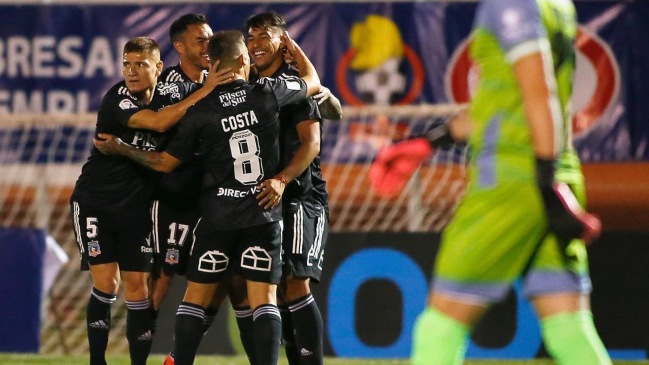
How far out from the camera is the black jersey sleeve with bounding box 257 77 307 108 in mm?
5594

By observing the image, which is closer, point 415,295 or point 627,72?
point 415,295

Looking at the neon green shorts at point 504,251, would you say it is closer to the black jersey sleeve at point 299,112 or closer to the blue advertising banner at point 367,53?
the black jersey sleeve at point 299,112

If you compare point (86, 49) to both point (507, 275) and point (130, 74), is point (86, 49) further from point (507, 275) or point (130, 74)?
point (507, 275)

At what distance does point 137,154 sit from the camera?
6.03 m

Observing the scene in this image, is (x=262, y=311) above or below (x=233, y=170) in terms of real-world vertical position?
below

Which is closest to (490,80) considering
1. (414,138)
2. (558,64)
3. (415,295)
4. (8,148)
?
(558,64)

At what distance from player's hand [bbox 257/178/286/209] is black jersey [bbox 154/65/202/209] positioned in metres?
0.82

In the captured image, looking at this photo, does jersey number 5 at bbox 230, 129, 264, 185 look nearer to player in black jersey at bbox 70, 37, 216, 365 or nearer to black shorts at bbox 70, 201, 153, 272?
player in black jersey at bbox 70, 37, 216, 365

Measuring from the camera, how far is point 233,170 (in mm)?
5523

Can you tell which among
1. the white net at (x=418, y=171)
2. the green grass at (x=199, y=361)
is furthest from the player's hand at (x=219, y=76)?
the white net at (x=418, y=171)

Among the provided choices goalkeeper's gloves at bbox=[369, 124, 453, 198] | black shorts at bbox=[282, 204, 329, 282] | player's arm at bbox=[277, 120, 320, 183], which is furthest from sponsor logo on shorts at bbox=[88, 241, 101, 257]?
goalkeeper's gloves at bbox=[369, 124, 453, 198]

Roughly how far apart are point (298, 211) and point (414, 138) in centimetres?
184

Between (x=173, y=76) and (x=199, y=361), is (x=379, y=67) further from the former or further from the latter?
(x=173, y=76)

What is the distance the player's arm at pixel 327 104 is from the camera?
20.1 ft
